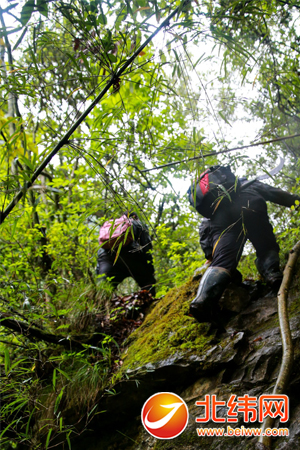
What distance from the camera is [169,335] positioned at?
3.05 m

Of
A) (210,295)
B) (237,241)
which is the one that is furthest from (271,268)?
(210,295)

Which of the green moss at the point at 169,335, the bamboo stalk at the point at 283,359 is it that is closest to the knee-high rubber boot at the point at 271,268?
the bamboo stalk at the point at 283,359

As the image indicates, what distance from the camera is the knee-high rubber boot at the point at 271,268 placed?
292cm

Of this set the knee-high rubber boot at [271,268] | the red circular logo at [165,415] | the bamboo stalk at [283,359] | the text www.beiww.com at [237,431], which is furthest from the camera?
the knee-high rubber boot at [271,268]

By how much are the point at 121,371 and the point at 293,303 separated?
167 centimetres

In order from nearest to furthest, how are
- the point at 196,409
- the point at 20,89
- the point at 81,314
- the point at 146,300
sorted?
the point at 20,89 → the point at 196,409 → the point at 81,314 → the point at 146,300

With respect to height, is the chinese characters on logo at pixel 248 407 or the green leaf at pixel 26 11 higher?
the green leaf at pixel 26 11

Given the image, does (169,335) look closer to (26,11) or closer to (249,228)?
(249,228)

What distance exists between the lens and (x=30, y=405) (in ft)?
9.71

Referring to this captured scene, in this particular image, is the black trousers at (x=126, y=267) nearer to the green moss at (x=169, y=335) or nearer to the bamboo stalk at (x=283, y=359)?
the green moss at (x=169, y=335)

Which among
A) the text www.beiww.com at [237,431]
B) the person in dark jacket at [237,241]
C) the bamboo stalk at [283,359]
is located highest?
the person in dark jacket at [237,241]

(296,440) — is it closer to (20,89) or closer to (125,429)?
(125,429)

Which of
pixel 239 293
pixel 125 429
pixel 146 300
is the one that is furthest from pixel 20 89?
pixel 146 300

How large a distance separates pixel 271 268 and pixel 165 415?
1.58 m
